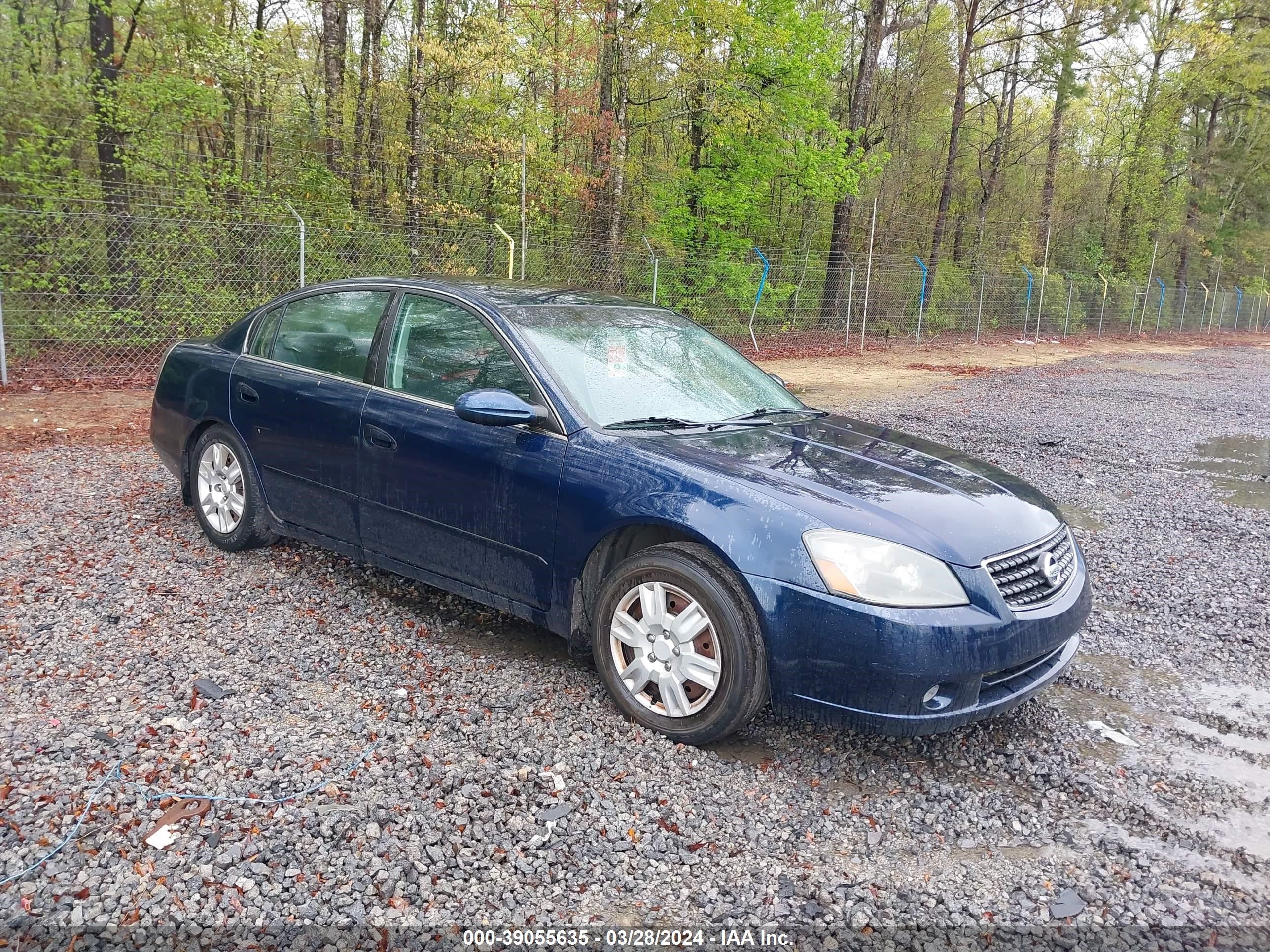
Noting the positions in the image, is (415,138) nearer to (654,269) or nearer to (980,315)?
(654,269)

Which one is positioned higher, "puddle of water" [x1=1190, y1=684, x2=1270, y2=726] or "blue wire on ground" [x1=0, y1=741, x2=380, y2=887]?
"puddle of water" [x1=1190, y1=684, x2=1270, y2=726]

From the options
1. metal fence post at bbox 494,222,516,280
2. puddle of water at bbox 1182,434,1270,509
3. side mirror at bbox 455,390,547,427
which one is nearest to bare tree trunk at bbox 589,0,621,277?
metal fence post at bbox 494,222,516,280

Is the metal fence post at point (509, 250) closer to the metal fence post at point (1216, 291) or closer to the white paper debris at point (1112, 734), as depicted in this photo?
the white paper debris at point (1112, 734)

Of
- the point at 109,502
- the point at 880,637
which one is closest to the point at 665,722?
the point at 880,637

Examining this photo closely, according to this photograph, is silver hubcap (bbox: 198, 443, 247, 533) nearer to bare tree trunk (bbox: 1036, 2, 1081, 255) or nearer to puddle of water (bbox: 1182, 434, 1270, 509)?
puddle of water (bbox: 1182, 434, 1270, 509)

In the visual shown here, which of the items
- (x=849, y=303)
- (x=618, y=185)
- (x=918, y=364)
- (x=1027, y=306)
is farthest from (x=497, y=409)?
(x=1027, y=306)

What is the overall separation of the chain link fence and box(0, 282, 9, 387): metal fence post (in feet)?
0.33

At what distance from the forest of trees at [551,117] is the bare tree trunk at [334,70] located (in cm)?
5

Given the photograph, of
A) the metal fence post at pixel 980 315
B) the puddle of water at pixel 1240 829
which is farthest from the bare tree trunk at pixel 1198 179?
the puddle of water at pixel 1240 829

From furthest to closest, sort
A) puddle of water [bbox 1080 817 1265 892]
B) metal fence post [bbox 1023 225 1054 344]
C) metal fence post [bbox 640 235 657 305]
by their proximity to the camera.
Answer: metal fence post [bbox 1023 225 1054 344], metal fence post [bbox 640 235 657 305], puddle of water [bbox 1080 817 1265 892]

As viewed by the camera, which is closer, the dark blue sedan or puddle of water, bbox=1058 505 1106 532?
the dark blue sedan

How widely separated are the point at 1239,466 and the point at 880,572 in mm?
8510

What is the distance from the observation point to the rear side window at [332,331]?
14.1 ft

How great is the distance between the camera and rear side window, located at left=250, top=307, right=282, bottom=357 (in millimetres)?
4766
